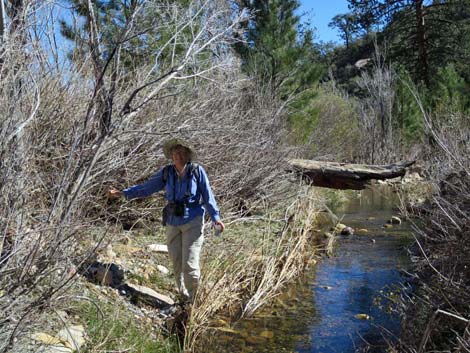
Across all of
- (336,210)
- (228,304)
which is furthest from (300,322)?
(336,210)

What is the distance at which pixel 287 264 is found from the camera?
870 cm

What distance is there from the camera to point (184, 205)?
612 centimetres

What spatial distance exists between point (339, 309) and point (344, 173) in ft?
15.5

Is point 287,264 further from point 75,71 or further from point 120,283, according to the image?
point 75,71

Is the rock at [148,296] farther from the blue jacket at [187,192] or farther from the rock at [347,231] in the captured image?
the rock at [347,231]

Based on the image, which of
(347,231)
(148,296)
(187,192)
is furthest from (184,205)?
(347,231)

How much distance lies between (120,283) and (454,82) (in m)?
21.7

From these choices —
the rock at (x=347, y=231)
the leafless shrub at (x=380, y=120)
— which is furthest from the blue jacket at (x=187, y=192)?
the leafless shrub at (x=380, y=120)

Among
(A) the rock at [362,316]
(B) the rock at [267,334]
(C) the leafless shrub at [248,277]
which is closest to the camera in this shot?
(C) the leafless shrub at [248,277]

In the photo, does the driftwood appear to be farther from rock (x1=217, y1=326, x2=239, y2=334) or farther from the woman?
the woman

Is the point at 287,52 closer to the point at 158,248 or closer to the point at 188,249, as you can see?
the point at 158,248

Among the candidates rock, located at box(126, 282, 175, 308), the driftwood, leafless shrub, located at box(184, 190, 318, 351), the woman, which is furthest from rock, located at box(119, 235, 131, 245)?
the driftwood

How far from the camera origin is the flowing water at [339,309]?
641 cm

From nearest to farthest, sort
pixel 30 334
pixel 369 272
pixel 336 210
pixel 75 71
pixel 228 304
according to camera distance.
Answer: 1. pixel 30 334
2. pixel 228 304
3. pixel 75 71
4. pixel 369 272
5. pixel 336 210
